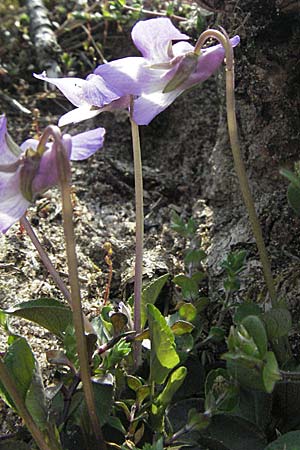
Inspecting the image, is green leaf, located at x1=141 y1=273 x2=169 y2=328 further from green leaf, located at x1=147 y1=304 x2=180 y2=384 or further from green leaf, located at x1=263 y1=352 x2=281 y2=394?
green leaf, located at x1=263 y1=352 x2=281 y2=394

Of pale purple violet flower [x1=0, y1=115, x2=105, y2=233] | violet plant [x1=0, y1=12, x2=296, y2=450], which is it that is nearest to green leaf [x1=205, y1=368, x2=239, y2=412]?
violet plant [x1=0, y1=12, x2=296, y2=450]

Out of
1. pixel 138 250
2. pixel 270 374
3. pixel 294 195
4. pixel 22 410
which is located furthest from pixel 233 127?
pixel 22 410

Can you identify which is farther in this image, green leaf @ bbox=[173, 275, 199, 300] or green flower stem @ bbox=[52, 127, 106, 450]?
green leaf @ bbox=[173, 275, 199, 300]

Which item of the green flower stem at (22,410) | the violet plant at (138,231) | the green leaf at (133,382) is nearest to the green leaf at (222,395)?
the violet plant at (138,231)

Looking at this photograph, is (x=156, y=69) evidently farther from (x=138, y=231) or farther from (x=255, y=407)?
(x=255, y=407)

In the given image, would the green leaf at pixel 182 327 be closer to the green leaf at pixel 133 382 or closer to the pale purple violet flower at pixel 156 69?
the green leaf at pixel 133 382

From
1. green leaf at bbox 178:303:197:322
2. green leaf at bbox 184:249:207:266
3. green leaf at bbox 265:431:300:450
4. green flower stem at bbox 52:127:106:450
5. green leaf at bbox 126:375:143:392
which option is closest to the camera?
green flower stem at bbox 52:127:106:450
